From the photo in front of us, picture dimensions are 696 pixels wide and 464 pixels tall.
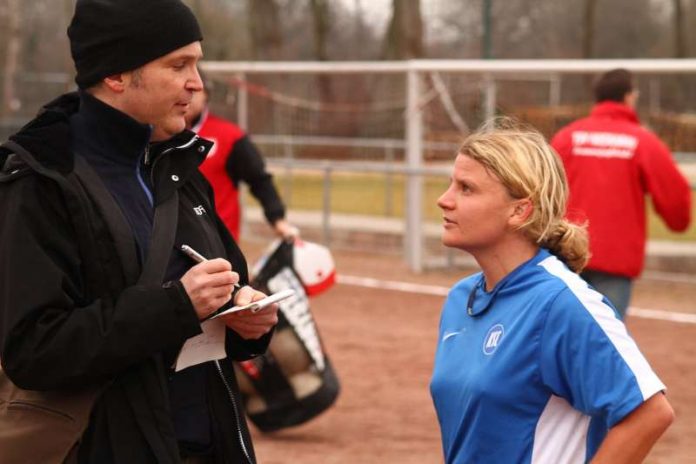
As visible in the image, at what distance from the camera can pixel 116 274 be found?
2.78m

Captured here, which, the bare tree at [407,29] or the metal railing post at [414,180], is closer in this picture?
the metal railing post at [414,180]

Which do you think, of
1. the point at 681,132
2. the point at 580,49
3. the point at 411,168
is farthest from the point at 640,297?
the point at 580,49

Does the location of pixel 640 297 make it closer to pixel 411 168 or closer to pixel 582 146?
pixel 411 168

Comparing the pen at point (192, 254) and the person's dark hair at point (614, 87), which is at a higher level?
the pen at point (192, 254)

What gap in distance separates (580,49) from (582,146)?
37999 millimetres

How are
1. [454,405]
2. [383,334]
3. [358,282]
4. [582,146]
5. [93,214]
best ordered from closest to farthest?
1. [93,214]
2. [454,405]
3. [582,146]
4. [383,334]
5. [358,282]

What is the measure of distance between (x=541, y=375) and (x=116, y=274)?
0.92m

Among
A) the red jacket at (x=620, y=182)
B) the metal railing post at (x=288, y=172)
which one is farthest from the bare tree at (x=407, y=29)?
the red jacket at (x=620, y=182)

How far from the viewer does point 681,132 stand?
52.9ft

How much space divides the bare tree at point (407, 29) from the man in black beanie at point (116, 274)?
2295cm

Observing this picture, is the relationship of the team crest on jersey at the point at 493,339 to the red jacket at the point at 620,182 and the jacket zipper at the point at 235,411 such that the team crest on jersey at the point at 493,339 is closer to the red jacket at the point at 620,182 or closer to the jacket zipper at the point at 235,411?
the jacket zipper at the point at 235,411

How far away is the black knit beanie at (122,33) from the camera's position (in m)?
2.87

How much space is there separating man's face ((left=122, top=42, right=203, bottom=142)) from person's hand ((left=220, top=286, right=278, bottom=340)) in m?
0.41

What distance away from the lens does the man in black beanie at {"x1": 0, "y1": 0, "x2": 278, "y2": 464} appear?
8.79 feet
